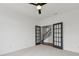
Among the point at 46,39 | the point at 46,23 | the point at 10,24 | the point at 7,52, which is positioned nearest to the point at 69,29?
the point at 46,23

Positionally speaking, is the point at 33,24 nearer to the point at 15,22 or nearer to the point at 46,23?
the point at 46,23

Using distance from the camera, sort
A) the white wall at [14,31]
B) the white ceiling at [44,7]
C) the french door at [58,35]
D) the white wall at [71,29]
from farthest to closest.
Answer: the french door at [58,35]
the white wall at [71,29]
the white wall at [14,31]
the white ceiling at [44,7]

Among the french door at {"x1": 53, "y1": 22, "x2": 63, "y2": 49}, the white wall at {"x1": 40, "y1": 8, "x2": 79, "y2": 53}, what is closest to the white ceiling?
the white wall at {"x1": 40, "y1": 8, "x2": 79, "y2": 53}

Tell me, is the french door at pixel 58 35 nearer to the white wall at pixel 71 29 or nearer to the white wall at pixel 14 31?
the white wall at pixel 71 29

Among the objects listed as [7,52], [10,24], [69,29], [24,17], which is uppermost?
[24,17]

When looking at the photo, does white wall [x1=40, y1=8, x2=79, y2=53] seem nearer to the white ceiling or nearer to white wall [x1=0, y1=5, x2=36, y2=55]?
the white ceiling

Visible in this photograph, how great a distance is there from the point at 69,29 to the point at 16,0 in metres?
4.64

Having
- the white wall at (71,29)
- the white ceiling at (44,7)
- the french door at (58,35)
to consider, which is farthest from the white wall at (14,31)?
the white wall at (71,29)

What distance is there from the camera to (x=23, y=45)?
6375 mm

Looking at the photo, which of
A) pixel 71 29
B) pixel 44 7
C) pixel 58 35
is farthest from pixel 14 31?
pixel 71 29

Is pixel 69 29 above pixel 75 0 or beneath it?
beneath

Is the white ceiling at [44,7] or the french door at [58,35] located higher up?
the white ceiling at [44,7]

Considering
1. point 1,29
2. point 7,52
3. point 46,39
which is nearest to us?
point 1,29

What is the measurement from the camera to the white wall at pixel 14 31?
4777mm
